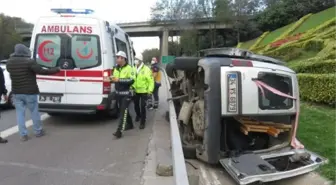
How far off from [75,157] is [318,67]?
788 cm

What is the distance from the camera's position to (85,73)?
28.8 ft

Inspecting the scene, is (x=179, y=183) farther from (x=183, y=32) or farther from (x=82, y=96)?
(x=183, y=32)

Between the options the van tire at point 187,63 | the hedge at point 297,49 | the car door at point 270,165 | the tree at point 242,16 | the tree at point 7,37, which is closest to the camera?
the car door at point 270,165

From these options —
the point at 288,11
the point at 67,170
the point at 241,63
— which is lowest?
the point at 67,170

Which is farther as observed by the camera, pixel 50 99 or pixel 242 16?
pixel 242 16

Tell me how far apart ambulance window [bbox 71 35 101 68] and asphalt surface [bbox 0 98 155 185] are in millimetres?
1459

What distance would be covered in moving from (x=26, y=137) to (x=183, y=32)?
2384 inches

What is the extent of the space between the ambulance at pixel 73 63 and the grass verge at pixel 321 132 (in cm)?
426

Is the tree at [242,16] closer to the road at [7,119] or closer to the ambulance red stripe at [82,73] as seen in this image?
the road at [7,119]

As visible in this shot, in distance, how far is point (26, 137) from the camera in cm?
748

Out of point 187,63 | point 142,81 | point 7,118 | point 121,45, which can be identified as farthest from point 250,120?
point 7,118

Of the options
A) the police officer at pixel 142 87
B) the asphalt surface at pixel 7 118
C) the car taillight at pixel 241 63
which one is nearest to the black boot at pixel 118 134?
the police officer at pixel 142 87

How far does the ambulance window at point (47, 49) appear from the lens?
349 inches

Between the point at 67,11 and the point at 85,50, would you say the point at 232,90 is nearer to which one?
the point at 85,50
